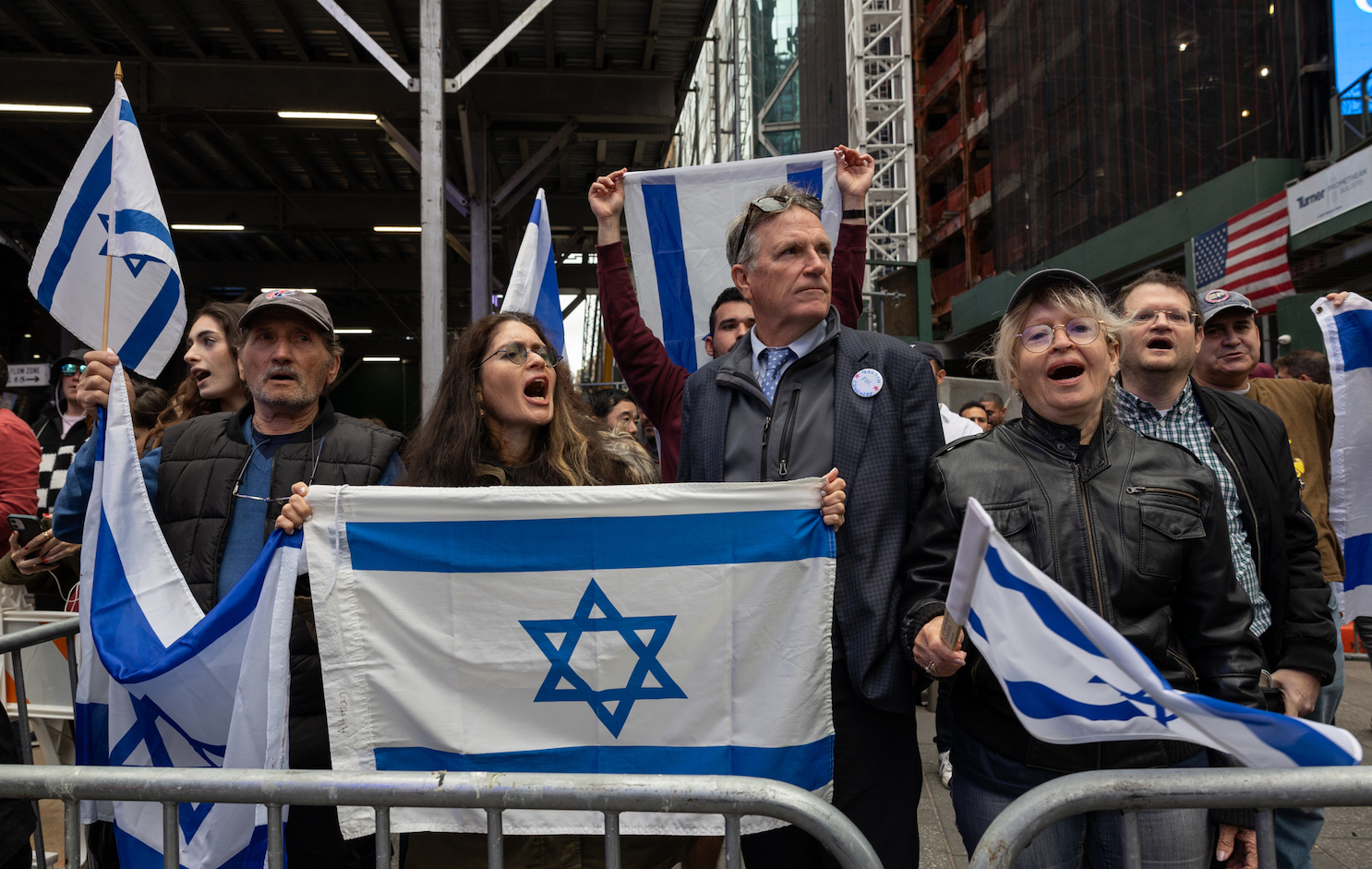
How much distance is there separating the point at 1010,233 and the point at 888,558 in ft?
84.8

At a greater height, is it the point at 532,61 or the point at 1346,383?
the point at 532,61

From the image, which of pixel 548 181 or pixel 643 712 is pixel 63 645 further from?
pixel 548 181

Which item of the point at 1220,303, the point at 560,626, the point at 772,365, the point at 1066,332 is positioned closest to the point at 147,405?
the point at 560,626

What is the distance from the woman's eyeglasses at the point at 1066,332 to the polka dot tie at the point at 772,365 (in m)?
0.61

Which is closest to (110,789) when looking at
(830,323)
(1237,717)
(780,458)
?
(780,458)

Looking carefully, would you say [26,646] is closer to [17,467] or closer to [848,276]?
[17,467]

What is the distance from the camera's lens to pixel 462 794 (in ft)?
5.90

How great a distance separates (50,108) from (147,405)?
353 inches

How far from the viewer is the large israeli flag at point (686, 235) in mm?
4469

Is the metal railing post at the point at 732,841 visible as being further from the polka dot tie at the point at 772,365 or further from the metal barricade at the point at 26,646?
the metal barricade at the point at 26,646

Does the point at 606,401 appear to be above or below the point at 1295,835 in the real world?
above

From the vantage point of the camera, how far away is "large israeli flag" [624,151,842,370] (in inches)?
176

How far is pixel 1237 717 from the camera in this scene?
1.63m

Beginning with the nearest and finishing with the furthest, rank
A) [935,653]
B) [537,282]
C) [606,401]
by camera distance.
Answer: [935,653] → [537,282] → [606,401]
